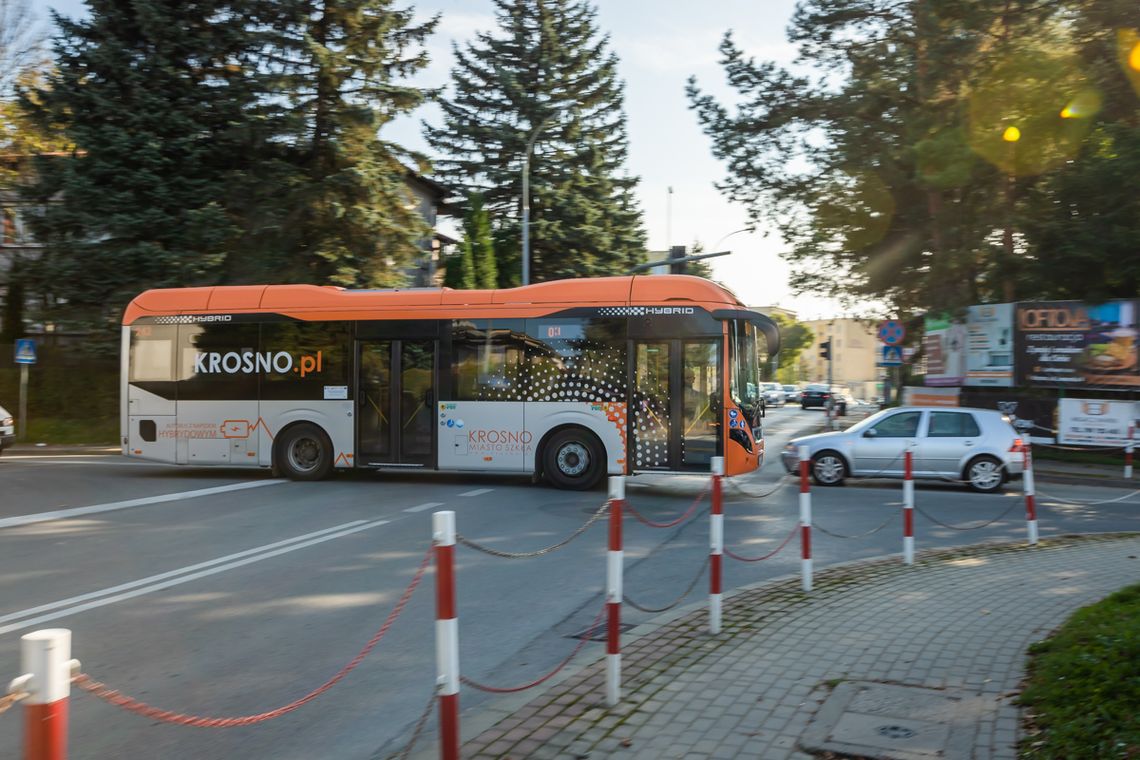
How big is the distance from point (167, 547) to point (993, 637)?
308 inches

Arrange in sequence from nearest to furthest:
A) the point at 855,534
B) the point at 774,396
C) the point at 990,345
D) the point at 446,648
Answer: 1. the point at 446,648
2. the point at 855,534
3. the point at 990,345
4. the point at 774,396

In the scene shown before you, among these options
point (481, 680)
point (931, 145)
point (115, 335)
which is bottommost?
→ point (481, 680)

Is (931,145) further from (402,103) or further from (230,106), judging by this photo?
(230,106)

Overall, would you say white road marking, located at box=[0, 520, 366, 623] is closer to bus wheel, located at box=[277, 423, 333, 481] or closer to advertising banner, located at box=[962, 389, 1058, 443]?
bus wheel, located at box=[277, 423, 333, 481]

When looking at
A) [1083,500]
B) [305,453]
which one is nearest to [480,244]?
[305,453]

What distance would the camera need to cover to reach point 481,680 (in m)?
5.43

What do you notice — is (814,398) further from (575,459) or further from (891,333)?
(575,459)

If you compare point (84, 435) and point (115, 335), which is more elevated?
point (115, 335)

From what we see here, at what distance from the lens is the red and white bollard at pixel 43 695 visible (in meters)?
2.06

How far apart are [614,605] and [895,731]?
4.99ft

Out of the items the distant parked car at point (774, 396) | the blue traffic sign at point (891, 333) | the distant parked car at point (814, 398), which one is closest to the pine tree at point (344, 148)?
the blue traffic sign at point (891, 333)

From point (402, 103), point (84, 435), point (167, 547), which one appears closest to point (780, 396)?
point (402, 103)

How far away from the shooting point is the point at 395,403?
15.5 metres

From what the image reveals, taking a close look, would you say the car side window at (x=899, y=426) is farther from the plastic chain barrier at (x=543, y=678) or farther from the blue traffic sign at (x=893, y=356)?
the plastic chain barrier at (x=543, y=678)
